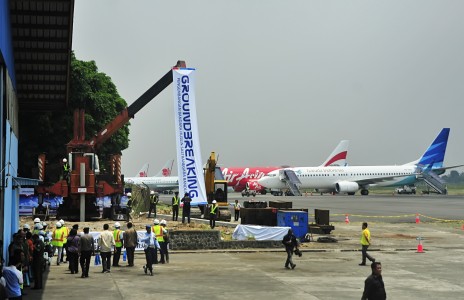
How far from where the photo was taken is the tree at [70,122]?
5459 cm

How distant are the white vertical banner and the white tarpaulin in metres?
5.27

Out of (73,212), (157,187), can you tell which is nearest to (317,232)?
(73,212)

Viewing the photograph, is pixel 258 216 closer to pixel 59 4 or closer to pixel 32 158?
pixel 59 4

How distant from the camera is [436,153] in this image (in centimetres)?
10269

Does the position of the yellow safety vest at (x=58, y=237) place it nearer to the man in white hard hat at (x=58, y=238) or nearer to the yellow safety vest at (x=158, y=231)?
the man in white hard hat at (x=58, y=238)

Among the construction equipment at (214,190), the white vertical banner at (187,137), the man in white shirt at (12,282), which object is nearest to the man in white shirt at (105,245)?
the man in white shirt at (12,282)

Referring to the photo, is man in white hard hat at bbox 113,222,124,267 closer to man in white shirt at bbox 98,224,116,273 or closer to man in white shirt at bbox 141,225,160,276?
man in white shirt at bbox 98,224,116,273

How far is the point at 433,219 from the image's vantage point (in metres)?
46.3

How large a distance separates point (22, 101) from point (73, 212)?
13613 millimetres

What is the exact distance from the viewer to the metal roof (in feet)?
60.4

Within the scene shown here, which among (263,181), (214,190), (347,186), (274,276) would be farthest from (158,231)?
(347,186)

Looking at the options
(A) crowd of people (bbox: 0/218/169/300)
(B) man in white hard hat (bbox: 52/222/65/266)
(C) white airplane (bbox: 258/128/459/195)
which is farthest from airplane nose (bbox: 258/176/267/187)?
(B) man in white hard hat (bbox: 52/222/65/266)

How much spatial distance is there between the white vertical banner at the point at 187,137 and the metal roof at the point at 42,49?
9022mm

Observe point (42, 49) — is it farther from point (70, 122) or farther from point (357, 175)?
point (357, 175)
